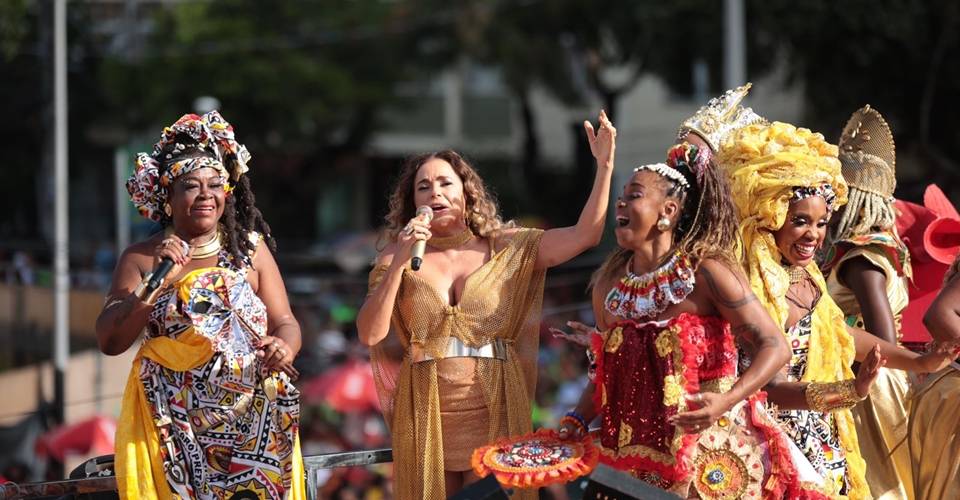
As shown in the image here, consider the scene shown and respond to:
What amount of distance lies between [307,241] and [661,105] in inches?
359

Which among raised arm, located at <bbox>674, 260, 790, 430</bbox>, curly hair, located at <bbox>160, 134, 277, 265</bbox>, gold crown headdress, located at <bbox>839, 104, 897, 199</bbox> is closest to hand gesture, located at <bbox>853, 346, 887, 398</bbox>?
raised arm, located at <bbox>674, 260, 790, 430</bbox>

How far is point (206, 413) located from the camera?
14.6ft

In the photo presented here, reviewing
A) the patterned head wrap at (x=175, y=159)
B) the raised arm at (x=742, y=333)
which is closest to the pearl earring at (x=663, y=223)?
the raised arm at (x=742, y=333)

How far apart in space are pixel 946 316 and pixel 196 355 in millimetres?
2681

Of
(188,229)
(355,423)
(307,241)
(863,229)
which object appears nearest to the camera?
(188,229)

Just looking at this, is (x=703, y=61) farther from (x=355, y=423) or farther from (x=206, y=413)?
(x=206, y=413)

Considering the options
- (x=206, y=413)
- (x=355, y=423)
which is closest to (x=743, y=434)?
(x=206, y=413)

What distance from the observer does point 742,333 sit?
415cm

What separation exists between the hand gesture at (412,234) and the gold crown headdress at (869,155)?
2175 millimetres

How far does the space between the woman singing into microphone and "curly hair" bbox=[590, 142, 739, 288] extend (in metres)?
0.44

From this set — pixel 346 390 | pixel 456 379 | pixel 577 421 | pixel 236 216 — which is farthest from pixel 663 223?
pixel 346 390

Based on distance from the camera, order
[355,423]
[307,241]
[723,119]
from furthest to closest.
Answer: [307,241]
[355,423]
[723,119]

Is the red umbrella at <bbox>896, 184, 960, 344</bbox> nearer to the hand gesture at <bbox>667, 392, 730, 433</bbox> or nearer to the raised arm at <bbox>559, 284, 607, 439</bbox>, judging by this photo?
the raised arm at <bbox>559, 284, 607, 439</bbox>

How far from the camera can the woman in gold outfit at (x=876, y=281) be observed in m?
5.20
